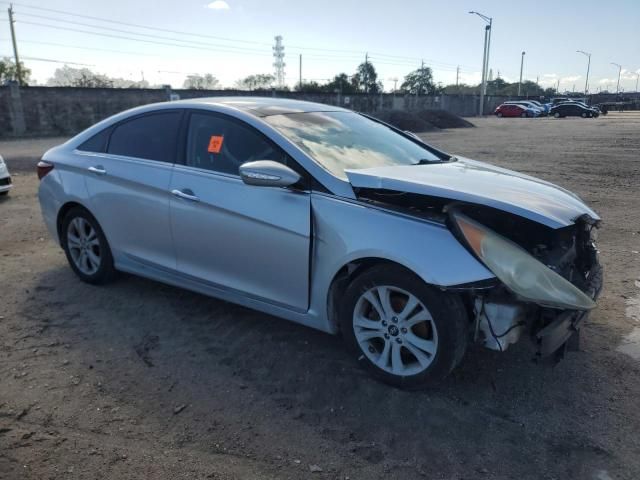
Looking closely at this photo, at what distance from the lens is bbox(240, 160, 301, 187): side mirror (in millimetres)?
3209

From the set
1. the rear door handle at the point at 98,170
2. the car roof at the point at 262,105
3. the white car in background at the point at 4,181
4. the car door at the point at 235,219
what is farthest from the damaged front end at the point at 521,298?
the white car in background at the point at 4,181

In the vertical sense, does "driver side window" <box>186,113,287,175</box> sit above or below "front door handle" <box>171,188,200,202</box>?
above

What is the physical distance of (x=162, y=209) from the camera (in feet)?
13.0

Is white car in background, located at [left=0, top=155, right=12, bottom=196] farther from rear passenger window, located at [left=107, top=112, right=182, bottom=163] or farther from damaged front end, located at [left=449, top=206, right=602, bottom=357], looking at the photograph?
damaged front end, located at [left=449, top=206, right=602, bottom=357]

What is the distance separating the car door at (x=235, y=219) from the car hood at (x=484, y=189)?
52 cm

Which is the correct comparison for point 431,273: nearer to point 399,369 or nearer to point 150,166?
point 399,369

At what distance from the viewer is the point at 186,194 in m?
3.78

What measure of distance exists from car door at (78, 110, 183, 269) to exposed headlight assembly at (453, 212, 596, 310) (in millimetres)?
2277

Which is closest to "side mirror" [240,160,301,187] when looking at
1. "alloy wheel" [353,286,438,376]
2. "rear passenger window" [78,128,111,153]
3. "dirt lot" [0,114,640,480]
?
"alloy wheel" [353,286,438,376]

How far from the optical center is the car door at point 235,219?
10.9 feet

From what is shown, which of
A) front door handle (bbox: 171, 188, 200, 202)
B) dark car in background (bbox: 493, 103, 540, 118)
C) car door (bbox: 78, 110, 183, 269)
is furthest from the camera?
dark car in background (bbox: 493, 103, 540, 118)

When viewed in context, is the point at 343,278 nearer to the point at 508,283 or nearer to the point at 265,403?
the point at 265,403

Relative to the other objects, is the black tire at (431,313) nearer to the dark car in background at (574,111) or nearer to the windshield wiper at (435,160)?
the windshield wiper at (435,160)

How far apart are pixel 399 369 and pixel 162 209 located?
2131mm
